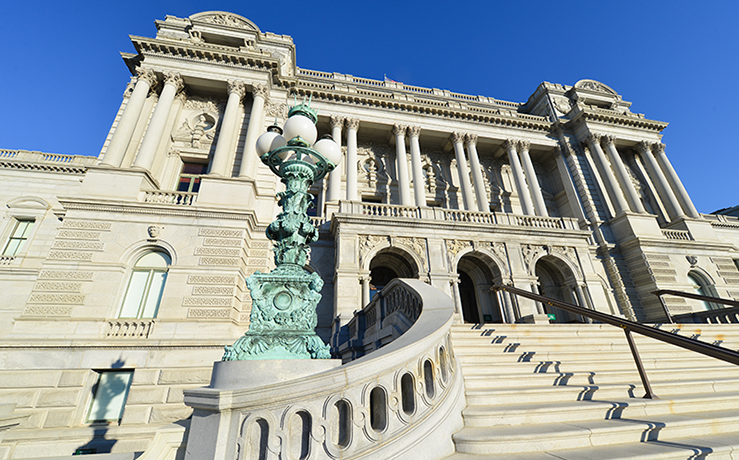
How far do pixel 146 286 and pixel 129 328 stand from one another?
66.5 inches

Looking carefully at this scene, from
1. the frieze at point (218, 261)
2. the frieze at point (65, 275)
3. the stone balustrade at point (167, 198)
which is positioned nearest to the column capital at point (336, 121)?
the stone balustrade at point (167, 198)

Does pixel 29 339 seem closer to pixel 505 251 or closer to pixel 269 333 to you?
pixel 269 333

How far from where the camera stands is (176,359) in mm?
10453

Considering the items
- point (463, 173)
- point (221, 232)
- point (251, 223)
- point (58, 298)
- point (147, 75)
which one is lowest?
point (58, 298)

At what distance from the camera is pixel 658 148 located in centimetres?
2416

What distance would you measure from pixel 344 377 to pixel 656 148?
1272 inches

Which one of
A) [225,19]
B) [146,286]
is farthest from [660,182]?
[225,19]

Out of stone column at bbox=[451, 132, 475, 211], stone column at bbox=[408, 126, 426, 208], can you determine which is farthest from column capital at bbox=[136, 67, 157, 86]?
stone column at bbox=[451, 132, 475, 211]

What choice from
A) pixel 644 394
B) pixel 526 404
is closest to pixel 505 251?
pixel 644 394

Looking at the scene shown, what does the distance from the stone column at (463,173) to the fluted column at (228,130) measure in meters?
13.8

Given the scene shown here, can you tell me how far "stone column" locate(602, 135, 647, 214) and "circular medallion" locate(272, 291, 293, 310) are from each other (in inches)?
1002

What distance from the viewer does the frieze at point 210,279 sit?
1191 cm

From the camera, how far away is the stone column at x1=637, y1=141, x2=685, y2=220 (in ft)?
71.1

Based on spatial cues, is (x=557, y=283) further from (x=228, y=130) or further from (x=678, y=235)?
(x=228, y=130)
